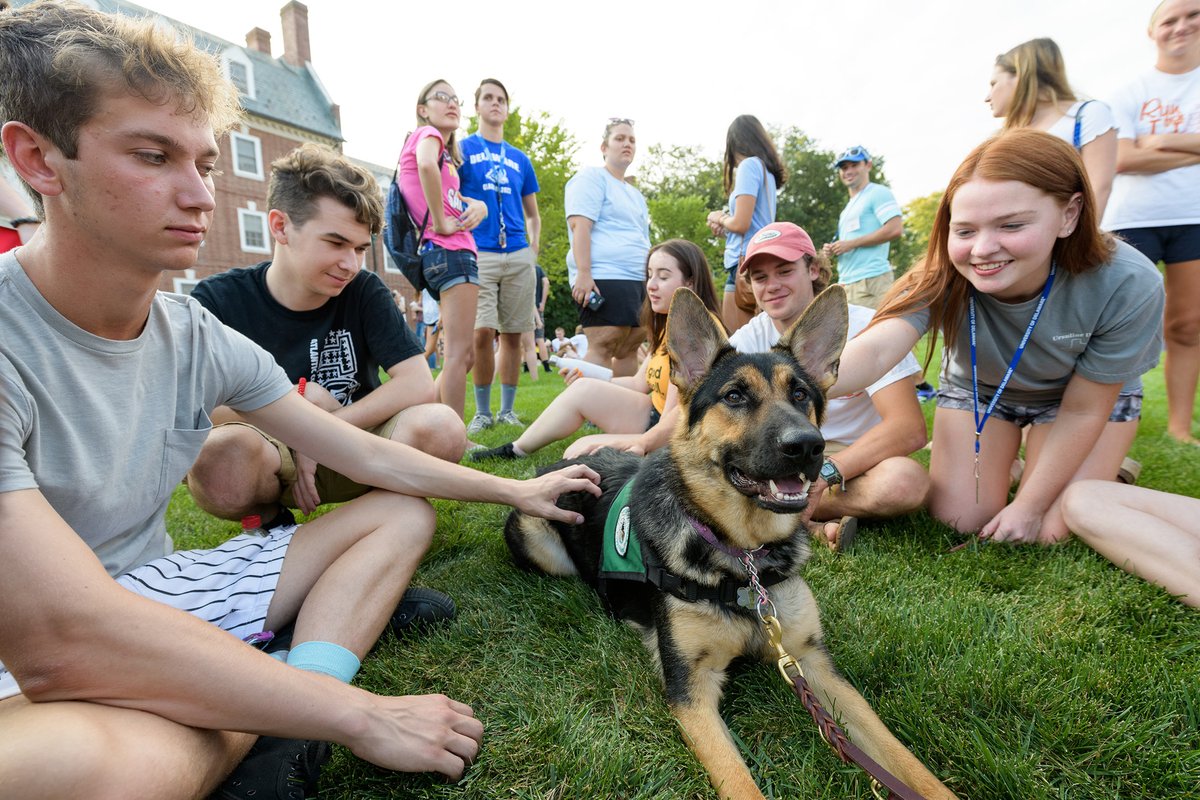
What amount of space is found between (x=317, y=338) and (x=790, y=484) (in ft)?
9.03

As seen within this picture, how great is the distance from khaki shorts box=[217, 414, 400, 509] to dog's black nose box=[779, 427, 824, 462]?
231 centimetres

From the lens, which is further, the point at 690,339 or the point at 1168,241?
the point at 1168,241

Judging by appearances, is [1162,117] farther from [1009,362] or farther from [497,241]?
[497,241]

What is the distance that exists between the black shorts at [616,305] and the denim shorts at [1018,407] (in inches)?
148

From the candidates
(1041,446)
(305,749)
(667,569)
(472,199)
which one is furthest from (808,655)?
(472,199)

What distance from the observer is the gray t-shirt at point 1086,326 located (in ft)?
9.91

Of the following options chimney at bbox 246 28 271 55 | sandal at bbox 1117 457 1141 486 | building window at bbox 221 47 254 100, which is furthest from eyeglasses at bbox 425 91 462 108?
chimney at bbox 246 28 271 55

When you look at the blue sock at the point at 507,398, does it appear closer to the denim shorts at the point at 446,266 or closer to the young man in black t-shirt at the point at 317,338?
the denim shorts at the point at 446,266

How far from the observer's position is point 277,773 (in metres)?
1.68

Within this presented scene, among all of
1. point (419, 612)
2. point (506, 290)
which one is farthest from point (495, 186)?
point (419, 612)

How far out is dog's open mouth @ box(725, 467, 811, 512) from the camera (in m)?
2.21

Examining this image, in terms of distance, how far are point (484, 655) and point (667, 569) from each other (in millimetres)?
893

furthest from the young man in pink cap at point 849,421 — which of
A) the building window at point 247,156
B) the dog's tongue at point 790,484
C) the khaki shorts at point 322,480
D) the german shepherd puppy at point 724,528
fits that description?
the building window at point 247,156

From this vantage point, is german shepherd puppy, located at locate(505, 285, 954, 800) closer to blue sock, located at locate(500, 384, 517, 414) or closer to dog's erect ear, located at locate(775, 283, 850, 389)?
dog's erect ear, located at locate(775, 283, 850, 389)
